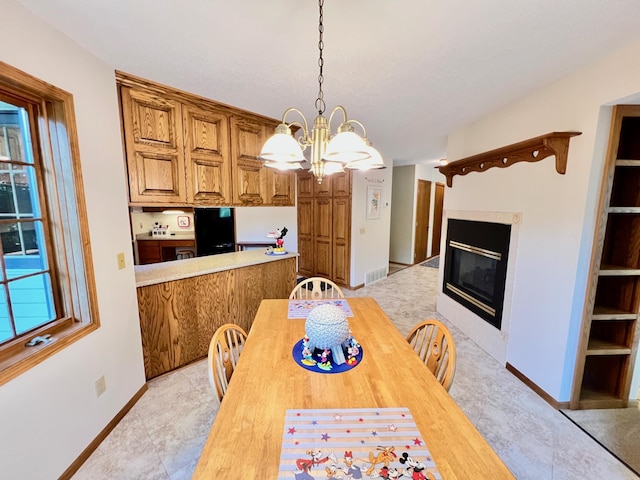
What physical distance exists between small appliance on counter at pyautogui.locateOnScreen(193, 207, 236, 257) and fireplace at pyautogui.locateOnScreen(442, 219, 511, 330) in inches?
130

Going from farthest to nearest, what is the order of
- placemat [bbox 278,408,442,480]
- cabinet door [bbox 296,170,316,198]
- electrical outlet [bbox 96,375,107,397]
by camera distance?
cabinet door [bbox 296,170,316,198] < electrical outlet [bbox 96,375,107,397] < placemat [bbox 278,408,442,480]

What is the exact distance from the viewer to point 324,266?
16.8 ft

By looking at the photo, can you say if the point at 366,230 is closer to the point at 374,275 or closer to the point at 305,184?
the point at 374,275

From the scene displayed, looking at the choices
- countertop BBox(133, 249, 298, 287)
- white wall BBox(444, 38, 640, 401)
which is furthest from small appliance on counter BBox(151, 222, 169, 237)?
white wall BBox(444, 38, 640, 401)

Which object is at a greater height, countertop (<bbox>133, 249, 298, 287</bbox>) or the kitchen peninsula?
countertop (<bbox>133, 249, 298, 287</bbox>)

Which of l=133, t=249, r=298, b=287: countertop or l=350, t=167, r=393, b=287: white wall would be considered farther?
l=350, t=167, r=393, b=287: white wall

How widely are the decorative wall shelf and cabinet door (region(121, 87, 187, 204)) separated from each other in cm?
277

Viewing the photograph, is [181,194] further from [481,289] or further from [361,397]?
[481,289]

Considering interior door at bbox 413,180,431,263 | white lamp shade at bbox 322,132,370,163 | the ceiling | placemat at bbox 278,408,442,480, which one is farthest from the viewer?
interior door at bbox 413,180,431,263

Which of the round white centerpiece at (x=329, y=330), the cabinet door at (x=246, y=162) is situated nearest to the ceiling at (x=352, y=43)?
the cabinet door at (x=246, y=162)

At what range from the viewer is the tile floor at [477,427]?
1.52 metres

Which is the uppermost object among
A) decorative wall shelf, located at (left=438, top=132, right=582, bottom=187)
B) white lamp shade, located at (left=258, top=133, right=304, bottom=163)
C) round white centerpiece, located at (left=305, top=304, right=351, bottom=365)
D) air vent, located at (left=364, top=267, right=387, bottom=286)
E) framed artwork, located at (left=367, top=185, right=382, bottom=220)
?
decorative wall shelf, located at (left=438, top=132, right=582, bottom=187)

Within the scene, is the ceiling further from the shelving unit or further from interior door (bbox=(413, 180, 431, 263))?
interior door (bbox=(413, 180, 431, 263))

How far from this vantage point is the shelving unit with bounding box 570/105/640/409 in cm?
181
